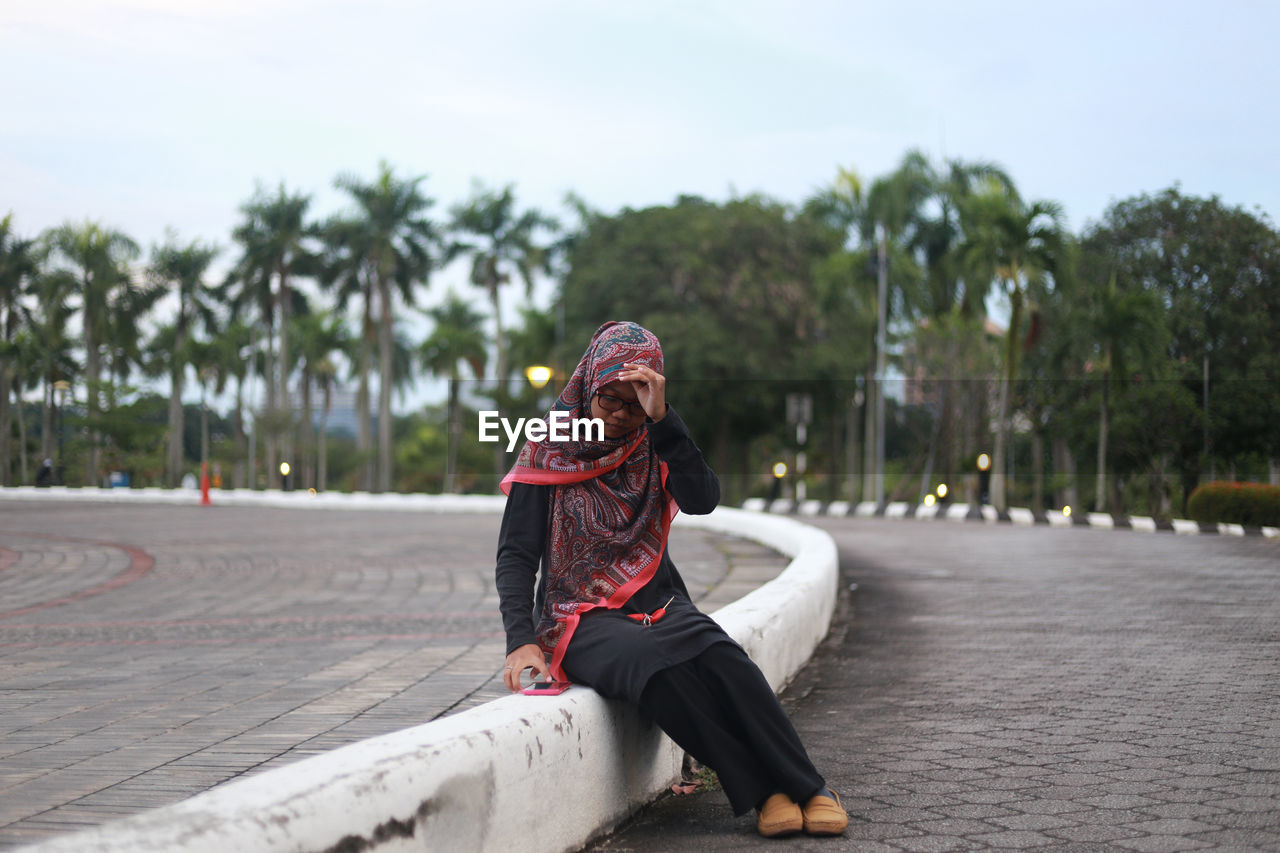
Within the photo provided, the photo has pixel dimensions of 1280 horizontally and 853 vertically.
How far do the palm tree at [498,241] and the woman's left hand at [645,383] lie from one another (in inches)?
1985

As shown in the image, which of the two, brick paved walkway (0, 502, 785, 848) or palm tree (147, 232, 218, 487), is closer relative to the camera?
brick paved walkway (0, 502, 785, 848)

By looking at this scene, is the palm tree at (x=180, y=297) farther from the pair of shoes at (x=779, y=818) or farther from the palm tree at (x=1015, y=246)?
the pair of shoes at (x=779, y=818)

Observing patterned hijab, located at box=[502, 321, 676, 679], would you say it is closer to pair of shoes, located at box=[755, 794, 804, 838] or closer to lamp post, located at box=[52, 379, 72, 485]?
pair of shoes, located at box=[755, 794, 804, 838]

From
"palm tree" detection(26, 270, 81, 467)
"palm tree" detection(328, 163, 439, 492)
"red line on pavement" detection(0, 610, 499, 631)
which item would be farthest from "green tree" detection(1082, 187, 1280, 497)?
"palm tree" detection(26, 270, 81, 467)

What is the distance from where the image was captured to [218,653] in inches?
264

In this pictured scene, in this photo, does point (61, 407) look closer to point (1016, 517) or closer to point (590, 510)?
point (1016, 517)

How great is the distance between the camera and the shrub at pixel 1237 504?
18812mm

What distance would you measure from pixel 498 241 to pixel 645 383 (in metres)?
51.6

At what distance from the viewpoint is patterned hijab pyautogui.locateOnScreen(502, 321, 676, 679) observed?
370 centimetres

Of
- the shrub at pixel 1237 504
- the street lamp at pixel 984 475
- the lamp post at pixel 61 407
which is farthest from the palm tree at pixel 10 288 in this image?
the shrub at pixel 1237 504

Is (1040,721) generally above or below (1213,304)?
below

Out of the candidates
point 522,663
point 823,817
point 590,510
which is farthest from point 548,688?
point 823,817

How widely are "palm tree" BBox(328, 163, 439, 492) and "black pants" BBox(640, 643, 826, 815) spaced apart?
163ft

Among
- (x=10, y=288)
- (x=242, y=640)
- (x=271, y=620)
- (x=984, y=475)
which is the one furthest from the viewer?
(x=10, y=288)
